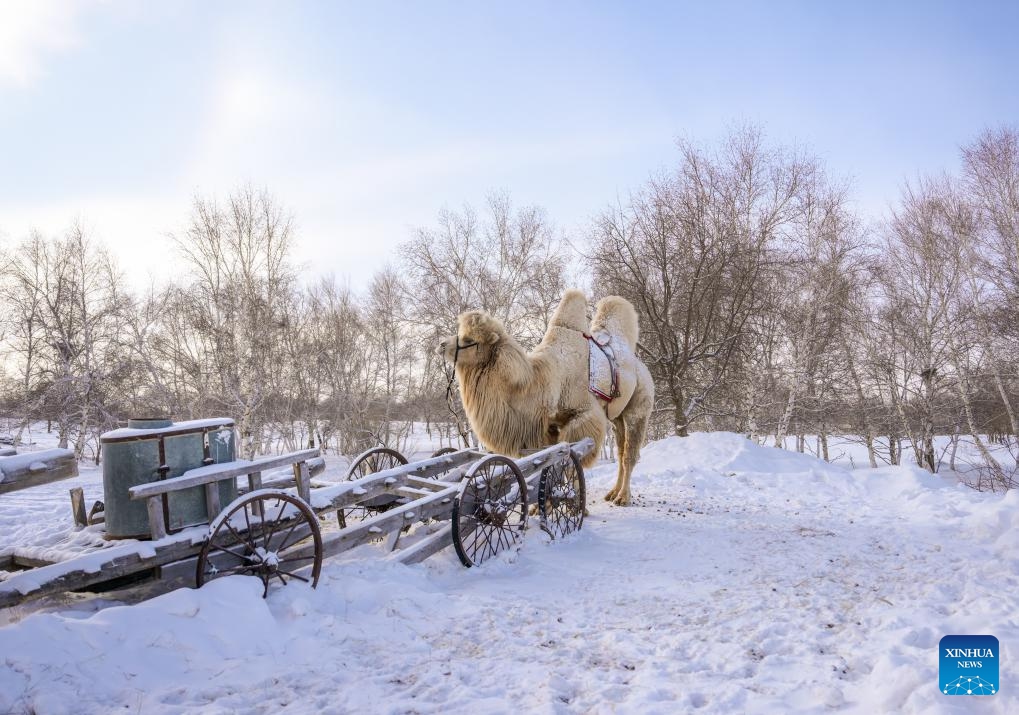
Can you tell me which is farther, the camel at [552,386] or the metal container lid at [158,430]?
the camel at [552,386]

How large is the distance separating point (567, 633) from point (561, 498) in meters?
2.62

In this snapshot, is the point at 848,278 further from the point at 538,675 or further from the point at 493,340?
the point at 538,675

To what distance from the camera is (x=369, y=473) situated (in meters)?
7.46

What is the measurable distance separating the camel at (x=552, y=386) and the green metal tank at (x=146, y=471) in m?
3.00

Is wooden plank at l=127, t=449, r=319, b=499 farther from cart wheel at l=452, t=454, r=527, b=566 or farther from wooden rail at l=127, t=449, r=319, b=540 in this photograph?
cart wheel at l=452, t=454, r=527, b=566

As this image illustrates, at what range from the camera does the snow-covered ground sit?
296 centimetres

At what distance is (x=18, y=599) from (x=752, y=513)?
→ 24.5 feet

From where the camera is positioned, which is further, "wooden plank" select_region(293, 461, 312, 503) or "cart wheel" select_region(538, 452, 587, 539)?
"cart wheel" select_region(538, 452, 587, 539)

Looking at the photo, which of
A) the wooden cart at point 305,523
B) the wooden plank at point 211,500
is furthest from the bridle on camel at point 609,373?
the wooden plank at point 211,500

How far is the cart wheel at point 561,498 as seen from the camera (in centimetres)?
638

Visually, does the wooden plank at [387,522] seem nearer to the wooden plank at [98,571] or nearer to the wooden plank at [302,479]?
the wooden plank at [302,479]

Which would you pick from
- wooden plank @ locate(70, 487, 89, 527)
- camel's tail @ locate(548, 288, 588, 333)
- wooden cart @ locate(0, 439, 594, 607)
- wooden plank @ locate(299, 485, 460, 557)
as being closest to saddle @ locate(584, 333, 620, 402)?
camel's tail @ locate(548, 288, 588, 333)

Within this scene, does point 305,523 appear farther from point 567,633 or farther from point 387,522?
→ point 567,633

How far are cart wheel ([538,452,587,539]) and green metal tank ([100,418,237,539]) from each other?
331cm
